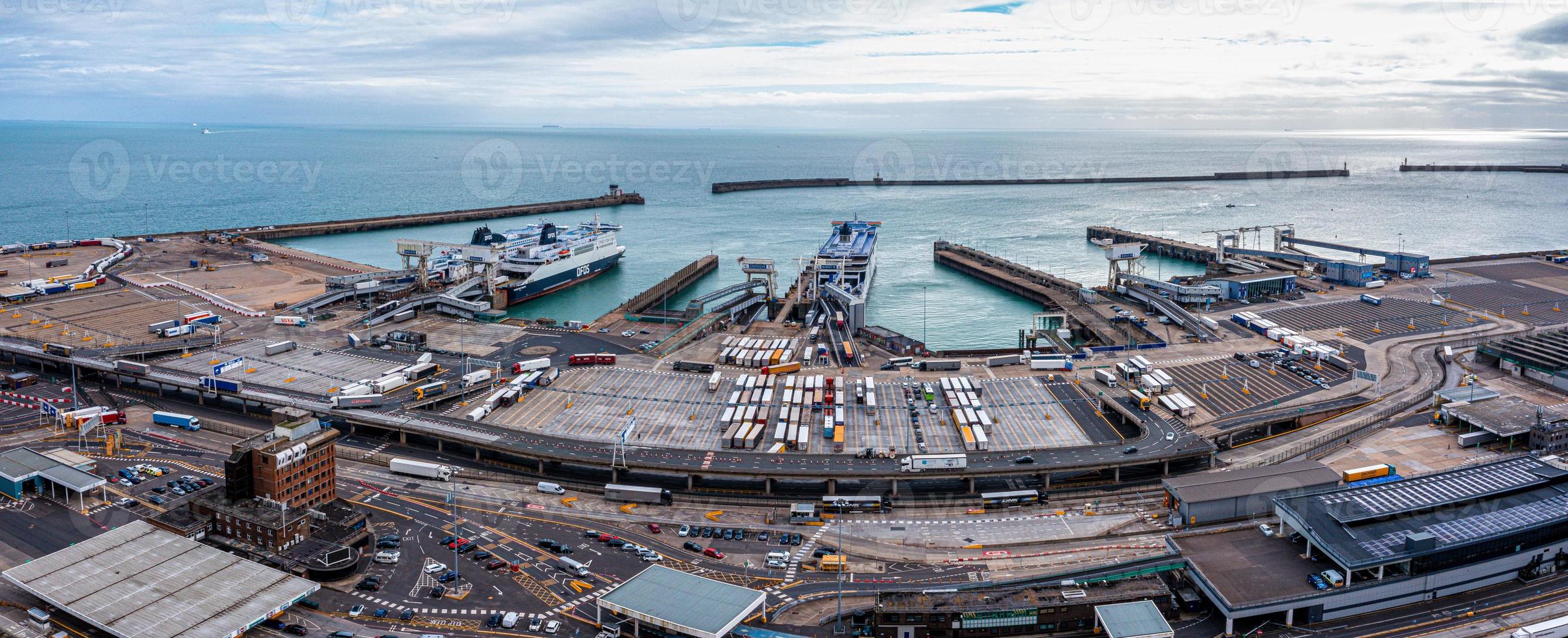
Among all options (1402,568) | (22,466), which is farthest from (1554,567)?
(22,466)

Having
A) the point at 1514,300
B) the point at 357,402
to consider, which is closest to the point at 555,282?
the point at 357,402

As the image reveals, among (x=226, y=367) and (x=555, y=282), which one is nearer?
(x=226, y=367)

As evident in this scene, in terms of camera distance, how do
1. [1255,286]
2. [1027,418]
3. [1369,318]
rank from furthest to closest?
[1255,286]
[1369,318]
[1027,418]

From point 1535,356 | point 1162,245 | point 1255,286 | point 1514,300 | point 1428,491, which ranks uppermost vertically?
point 1162,245

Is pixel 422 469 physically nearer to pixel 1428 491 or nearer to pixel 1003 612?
pixel 1003 612

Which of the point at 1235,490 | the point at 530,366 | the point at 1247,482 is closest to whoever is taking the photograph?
the point at 1235,490

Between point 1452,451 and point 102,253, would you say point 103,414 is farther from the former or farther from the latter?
point 1452,451

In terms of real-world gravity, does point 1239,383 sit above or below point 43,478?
above
